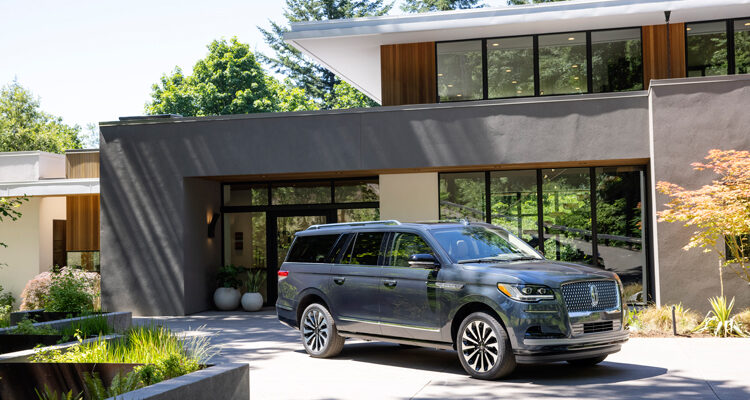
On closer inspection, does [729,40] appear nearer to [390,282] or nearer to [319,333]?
[390,282]

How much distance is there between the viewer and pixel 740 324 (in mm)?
12711

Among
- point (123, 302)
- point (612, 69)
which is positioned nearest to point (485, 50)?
point (612, 69)

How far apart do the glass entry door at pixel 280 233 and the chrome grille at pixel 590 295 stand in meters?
11.0

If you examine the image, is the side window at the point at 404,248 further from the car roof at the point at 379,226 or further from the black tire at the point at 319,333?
the black tire at the point at 319,333

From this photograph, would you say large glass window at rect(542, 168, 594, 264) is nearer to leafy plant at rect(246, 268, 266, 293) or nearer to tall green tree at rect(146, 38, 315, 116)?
leafy plant at rect(246, 268, 266, 293)

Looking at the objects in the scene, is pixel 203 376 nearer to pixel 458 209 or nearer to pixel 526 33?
Answer: pixel 458 209

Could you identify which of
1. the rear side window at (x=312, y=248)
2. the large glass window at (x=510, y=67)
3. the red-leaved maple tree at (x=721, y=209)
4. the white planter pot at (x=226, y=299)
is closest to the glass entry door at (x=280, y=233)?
the white planter pot at (x=226, y=299)

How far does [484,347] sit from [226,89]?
4075cm

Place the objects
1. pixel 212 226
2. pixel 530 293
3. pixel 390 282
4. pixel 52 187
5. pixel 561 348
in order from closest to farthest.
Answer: pixel 561 348 < pixel 530 293 < pixel 390 282 < pixel 212 226 < pixel 52 187

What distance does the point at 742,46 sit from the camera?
17.7 m

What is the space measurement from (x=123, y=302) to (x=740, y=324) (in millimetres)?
13184

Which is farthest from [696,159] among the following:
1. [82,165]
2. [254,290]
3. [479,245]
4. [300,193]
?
[82,165]

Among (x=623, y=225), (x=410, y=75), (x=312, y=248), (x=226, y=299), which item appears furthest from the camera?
(x=410, y=75)

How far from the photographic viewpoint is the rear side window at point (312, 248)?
11.6 metres
